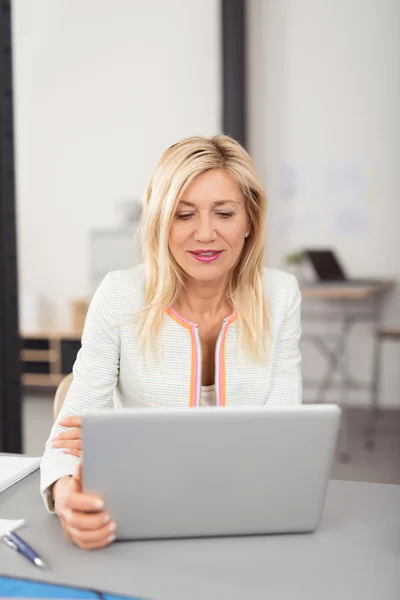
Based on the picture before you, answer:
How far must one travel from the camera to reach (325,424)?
100 centimetres

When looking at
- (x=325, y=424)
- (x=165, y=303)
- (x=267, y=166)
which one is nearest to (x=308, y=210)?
(x=267, y=166)

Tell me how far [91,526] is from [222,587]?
0.66ft

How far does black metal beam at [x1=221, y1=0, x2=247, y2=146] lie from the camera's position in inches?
204

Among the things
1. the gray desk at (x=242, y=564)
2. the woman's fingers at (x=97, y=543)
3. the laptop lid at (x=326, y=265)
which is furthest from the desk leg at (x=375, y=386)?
the woman's fingers at (x=97, y=543)

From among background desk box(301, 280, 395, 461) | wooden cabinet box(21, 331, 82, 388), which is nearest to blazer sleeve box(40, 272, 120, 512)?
background desk box(301, 280, 395, 461)

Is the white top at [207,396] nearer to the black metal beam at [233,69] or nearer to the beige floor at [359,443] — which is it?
the beige floor at [359,443]

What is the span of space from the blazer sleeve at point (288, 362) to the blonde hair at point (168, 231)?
0.05m

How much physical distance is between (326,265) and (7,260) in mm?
2496

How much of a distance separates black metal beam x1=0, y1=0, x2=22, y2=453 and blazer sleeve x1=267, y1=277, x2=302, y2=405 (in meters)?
1.62

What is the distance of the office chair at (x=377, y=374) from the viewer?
169 inches

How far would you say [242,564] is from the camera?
1.01 m

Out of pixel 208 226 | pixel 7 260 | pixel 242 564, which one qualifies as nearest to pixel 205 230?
pixel 208 226

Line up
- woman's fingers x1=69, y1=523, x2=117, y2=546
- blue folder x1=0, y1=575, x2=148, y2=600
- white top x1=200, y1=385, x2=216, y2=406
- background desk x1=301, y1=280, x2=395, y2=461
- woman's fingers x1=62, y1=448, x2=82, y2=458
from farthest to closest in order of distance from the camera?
background desk x1=301, y1=280, x2=395, y2=461 → white top x1=200, y1=385, x2=216, y2=406 → woman's fingers x1=62, y1=448, x2=82, y2=458 → woman's fingers x1=69, y1=523, x2=117, y2=546 → blue folder x1=0, y1=575, x2=148, y2=600

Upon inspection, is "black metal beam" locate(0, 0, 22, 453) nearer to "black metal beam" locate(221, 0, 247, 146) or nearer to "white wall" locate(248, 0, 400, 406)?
"black metal beam" locate(221, 0, 247, 146)
